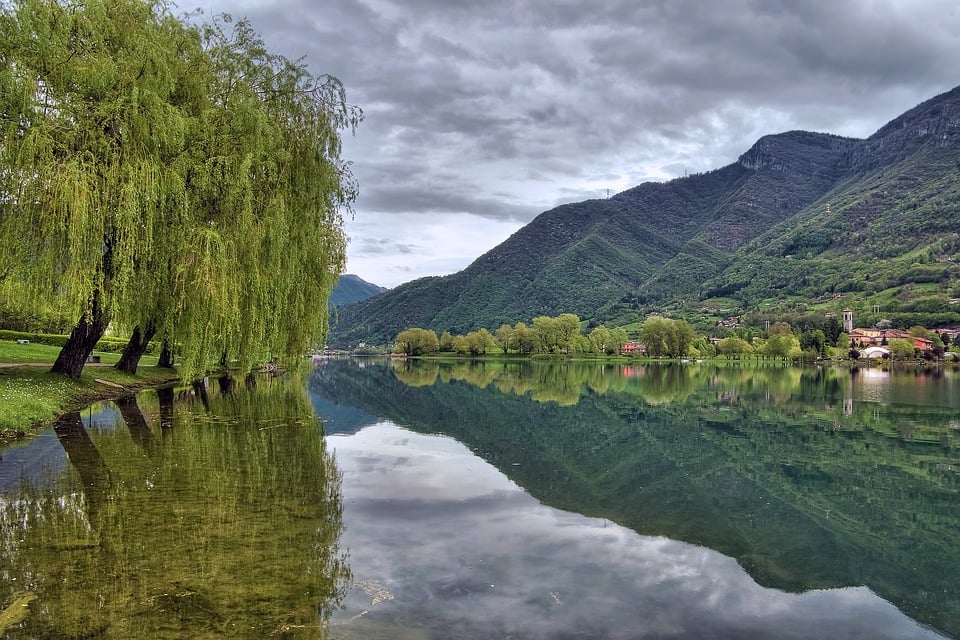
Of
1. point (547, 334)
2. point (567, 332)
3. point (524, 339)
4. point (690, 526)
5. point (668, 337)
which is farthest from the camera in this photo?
point (524, 339)

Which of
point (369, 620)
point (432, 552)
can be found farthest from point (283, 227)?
point (369, 620)

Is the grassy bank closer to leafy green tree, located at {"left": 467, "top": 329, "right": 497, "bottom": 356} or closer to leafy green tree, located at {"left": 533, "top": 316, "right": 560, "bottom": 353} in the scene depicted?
leafy green tree, located at {"left": 533, "top": 316, "right": 560, "bottom": 353}

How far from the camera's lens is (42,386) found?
22078 millimetres

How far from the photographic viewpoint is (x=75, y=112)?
19.3m

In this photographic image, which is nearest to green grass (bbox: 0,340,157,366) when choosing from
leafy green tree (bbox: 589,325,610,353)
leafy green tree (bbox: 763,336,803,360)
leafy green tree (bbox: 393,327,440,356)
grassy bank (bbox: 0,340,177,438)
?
grassy bank (bbox: 0,340,177,438)

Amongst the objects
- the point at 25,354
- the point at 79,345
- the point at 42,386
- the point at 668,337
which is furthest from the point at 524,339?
the point at 42,386

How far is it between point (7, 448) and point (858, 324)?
20554 cm

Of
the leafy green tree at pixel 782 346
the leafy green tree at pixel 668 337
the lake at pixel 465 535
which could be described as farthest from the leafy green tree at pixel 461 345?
the lake at pixel 465 535

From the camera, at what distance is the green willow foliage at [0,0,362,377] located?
1852cm

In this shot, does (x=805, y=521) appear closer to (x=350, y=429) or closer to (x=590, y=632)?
(x=590, y=632)

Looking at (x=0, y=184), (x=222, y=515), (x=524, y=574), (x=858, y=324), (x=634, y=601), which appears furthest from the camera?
(x=858, y=324)

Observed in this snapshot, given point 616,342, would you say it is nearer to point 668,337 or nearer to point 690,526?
point 668,337

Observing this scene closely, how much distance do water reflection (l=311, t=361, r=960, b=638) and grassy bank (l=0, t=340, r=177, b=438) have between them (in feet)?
28.3

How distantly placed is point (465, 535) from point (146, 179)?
605 inches
